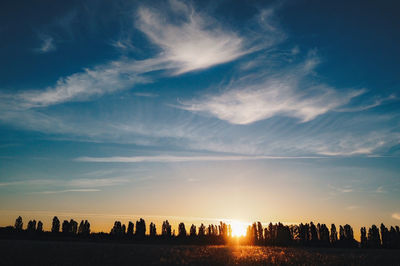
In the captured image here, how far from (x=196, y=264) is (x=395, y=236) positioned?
126619mm

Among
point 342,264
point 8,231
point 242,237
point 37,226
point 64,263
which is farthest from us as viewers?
point 242,237

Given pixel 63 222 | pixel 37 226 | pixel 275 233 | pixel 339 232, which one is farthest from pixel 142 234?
pixel 339 232

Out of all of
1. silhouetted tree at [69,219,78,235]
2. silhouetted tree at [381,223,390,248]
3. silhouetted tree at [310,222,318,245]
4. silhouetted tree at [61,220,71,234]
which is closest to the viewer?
silhouetted tree at [381,223,390,248]

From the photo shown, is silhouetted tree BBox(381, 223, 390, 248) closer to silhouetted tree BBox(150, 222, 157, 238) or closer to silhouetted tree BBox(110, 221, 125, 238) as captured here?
silhouetted tree BBox(150, 222, 157, 238)

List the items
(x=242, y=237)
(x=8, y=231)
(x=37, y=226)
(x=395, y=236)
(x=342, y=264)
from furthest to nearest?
1. (x=242, y=237)
2. (x=37, y=226)
3. (x=395, y=236)
4. (x=8, y=231)
5. (x=342, y=264)

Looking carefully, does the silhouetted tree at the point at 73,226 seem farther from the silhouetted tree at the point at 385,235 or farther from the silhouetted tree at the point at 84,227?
the silhouetted tree at the point at 385,235

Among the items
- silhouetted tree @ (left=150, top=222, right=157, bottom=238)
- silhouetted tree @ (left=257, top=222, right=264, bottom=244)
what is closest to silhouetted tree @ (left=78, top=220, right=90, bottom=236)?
silhouetted tree @ (left=150, top=222, right=157, bottom=238)

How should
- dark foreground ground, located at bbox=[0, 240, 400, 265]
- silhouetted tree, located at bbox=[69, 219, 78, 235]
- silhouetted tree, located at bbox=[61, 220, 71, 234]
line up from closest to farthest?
dark foreground ground, located at bbox=[0, 240, 400, 265] < silhouetted tree, located at bbox=[61, 220, 71, 234] < silhouetted tree, located at bbox=[69, 219, 78, 235]

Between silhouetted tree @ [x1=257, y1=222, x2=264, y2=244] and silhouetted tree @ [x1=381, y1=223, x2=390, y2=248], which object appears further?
silhouetted tree @ [x1=257, y1=222, x2=264, y2=244]

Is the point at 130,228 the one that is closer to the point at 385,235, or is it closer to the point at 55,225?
the point at 55,225

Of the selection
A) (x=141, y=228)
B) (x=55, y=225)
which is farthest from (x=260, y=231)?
(x=55, y=225)

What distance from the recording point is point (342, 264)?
80.4 ft

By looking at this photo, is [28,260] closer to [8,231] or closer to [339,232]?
[8,231]

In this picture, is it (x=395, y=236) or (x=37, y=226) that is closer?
(x=395, y=236)
